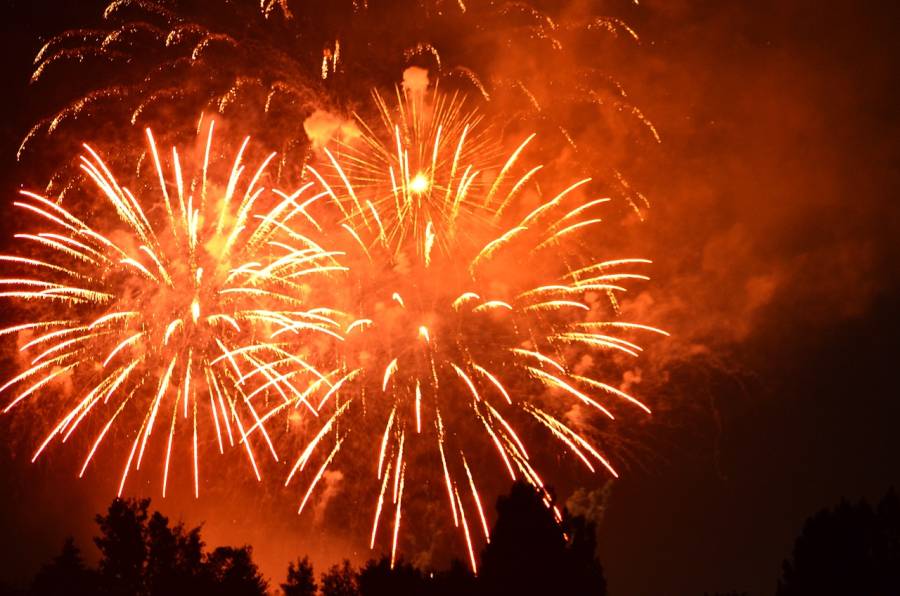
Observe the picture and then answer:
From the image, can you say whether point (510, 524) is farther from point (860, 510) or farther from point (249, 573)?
point (249, 573)

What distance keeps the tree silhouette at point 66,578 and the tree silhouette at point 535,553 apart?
42.8 ft

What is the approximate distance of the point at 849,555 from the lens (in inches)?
656

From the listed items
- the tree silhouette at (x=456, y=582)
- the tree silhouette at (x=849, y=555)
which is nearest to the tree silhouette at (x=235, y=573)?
the tree silhouette at (x=456, y=582)

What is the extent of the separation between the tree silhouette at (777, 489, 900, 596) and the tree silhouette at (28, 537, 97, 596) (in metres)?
18.9

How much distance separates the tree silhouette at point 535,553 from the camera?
1681 centimetres

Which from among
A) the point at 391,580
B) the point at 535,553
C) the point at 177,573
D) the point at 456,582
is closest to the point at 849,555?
the point at 535,553

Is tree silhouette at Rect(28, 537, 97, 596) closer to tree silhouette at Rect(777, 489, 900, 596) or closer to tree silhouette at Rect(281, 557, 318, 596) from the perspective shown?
tree silhouette at Rect(281, 557, 318, 596)

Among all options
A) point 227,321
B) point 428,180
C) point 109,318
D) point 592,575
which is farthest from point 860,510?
point 109,318

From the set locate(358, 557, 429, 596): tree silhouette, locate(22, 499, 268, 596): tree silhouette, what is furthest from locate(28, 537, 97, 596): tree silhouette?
locate(358, 557, 429, 596): tree silhouette

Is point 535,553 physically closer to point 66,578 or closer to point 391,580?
point 391,580

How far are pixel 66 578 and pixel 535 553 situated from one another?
48.0ft

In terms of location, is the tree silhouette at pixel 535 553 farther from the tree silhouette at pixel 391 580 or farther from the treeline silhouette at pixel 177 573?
the tree silhouette at pixel 391 580

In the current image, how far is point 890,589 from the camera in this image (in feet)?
53.6

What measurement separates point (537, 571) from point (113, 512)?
14.2m
